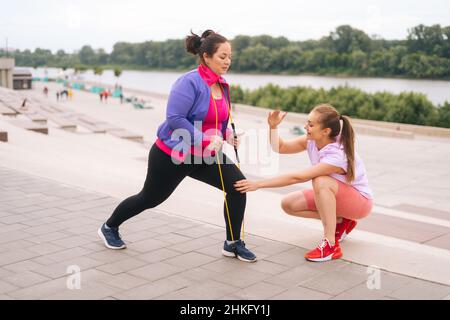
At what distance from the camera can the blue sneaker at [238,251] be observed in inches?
149

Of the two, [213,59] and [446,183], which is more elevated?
[213,59]

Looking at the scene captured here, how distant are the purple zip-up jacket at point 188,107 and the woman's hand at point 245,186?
14.9 inches

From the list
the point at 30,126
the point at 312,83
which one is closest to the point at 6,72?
the point at 312,83

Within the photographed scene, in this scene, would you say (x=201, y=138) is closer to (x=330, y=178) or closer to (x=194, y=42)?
(x=194, y=42)

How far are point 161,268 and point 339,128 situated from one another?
151cm

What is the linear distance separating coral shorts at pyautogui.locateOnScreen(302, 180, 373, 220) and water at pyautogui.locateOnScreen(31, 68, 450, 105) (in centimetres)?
2980

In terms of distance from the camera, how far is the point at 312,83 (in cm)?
7088

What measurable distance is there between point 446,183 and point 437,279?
361 inches

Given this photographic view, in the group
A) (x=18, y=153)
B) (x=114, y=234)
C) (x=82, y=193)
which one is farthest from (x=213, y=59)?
(x=18, y=153)

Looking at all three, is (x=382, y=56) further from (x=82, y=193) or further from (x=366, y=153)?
(x=82, y=193)

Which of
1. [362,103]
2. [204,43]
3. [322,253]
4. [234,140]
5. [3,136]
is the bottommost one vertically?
[362,103]

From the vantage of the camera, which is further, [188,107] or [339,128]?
[339,128]

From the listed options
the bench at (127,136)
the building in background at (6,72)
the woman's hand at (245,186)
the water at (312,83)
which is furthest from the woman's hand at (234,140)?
the building in background at (6,72)
